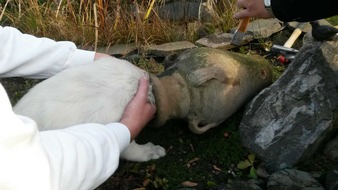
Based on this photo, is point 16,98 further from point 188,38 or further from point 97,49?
point 188,38

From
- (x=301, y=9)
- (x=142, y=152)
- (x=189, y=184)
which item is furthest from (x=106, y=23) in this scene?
(x=301, y=9)

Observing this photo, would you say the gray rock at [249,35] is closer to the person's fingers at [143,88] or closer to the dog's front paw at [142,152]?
the dog's front paw at [142,152]

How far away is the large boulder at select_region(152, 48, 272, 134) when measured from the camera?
248cm

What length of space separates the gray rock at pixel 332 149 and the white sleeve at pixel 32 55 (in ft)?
4.25

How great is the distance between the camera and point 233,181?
91.3 inches

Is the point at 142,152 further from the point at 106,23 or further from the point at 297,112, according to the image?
the point at 106,23

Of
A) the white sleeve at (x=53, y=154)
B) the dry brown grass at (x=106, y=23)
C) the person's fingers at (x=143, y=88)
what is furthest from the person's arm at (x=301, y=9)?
the dry brown grass at (x=106, y=23)

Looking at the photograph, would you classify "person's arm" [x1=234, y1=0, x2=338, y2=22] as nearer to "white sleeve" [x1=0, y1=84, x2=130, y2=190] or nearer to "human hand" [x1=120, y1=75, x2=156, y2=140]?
"human hand" [x1=120, y1=75, x2=156, y2=140]

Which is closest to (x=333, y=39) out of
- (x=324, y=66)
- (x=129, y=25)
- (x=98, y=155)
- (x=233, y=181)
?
(x=324, y=66)

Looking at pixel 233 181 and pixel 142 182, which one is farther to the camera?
pixel 142 182

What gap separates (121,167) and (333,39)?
125 cm

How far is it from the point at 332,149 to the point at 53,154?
63.1 inches

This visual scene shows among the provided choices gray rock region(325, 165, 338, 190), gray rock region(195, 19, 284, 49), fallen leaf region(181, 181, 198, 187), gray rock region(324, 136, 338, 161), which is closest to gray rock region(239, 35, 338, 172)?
gray rock region(324, 136, 338, 161)

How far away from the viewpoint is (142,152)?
101 inches
